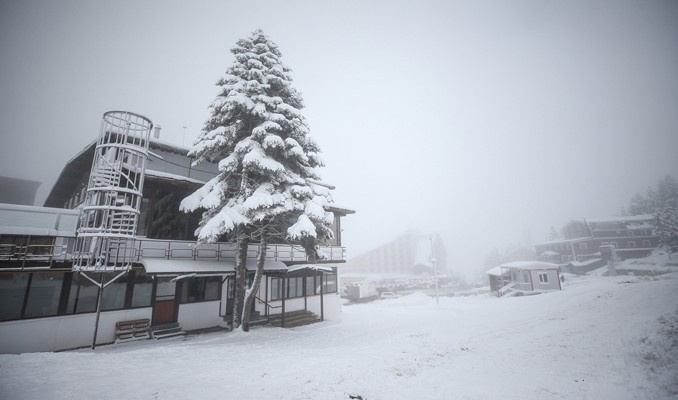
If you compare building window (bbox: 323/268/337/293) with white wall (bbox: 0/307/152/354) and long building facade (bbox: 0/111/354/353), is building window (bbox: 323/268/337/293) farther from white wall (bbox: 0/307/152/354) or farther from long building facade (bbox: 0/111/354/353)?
white wall (bbox: 0/307/152/354)

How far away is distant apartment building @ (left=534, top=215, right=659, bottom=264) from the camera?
64375 millimetres

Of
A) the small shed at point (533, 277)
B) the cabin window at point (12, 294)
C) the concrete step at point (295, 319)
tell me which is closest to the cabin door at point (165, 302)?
the cabin window at point (12, 294)

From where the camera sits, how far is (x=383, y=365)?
389 inches

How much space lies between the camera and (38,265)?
40.1 feet

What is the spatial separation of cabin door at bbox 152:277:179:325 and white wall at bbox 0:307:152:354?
4.24ft

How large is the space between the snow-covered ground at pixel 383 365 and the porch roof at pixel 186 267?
127 inches

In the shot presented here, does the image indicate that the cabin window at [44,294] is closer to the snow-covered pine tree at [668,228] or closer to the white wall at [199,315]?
the white wall at [199,315]

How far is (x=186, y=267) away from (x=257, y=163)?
657 cm

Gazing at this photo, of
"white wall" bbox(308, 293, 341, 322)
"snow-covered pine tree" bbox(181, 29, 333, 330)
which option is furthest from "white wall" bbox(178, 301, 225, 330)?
"white wall" bbox(308, 293, 341, 322)

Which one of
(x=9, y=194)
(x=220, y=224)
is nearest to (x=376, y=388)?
(x=220, y=224)

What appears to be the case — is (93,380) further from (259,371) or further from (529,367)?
(529,367)

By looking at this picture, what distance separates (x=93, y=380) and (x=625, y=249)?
305ft

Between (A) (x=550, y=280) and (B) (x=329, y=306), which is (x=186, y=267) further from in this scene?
(A) (x=550, y=280)

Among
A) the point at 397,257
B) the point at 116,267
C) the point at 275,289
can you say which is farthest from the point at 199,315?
the point at 397,257
